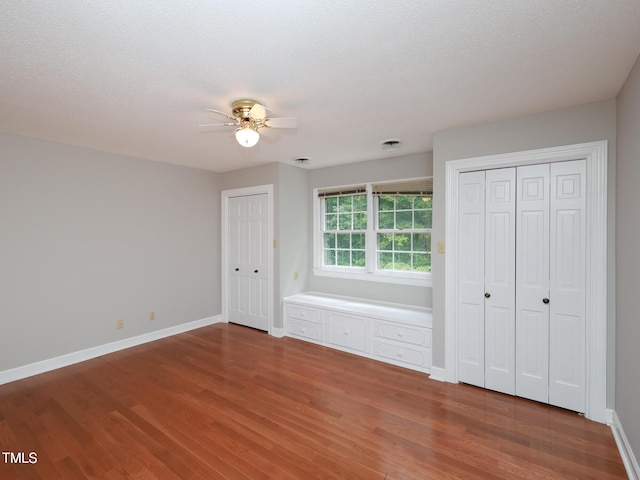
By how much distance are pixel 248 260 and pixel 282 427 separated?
9.48 ft

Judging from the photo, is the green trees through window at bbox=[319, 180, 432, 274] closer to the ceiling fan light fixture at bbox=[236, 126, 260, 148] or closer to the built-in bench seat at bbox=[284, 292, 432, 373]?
the built-in bench seat at bbox=[284, 292, 432, 373]

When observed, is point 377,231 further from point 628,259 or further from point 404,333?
A: point 628,259

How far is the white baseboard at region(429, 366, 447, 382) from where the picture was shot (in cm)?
322

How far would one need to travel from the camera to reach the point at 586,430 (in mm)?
2406

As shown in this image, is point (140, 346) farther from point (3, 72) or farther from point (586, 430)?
point (586, 430)

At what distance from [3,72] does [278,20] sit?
1821 millimetres

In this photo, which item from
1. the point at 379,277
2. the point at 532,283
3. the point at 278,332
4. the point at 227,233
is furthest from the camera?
the point at 227,233

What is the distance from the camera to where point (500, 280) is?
116 inches

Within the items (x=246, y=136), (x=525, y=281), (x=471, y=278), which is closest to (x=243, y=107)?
(x=246, y=136)

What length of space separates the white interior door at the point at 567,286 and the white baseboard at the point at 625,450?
23cm

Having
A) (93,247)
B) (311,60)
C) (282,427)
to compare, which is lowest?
(282,427)

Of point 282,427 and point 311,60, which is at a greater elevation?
point 311,60

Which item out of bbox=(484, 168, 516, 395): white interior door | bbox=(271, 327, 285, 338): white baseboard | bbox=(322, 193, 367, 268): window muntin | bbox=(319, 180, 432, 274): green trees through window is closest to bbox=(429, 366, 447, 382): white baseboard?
bbox=(484, 168, 516, 395): white interior door

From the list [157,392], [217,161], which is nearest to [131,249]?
[217,161]
